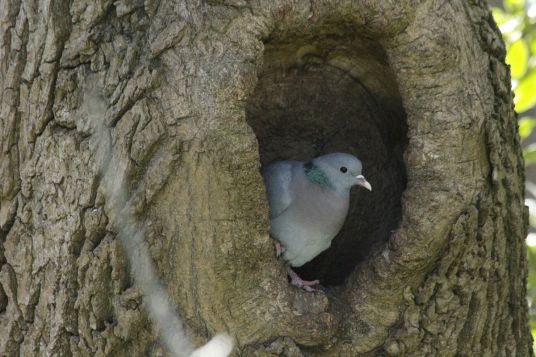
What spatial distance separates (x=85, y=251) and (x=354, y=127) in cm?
191

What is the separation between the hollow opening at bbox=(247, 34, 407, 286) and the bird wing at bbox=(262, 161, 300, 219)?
366 millimetres

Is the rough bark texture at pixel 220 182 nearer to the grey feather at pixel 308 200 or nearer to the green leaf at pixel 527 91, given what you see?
the green leaf at pixel 527 91

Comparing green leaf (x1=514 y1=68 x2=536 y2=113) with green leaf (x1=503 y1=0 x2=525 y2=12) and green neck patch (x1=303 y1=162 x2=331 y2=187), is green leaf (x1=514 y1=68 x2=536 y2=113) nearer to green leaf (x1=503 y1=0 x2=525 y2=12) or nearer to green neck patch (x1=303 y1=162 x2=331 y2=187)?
green leaf (x1=503 y1=0 x2=525 y2=12)

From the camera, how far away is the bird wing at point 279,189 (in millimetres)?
3795

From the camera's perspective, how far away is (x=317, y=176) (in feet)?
12.9

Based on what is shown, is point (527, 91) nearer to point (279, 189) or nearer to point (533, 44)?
point (533, 44)

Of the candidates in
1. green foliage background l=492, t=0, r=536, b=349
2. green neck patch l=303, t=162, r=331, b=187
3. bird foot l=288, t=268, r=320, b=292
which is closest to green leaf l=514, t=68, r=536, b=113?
green foliage background l=492, t=0, r=536, b=349

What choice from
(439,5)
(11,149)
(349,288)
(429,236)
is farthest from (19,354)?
(439,5)

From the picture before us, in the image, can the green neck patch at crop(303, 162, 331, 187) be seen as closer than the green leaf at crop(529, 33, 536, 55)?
No

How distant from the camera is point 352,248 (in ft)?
13.9

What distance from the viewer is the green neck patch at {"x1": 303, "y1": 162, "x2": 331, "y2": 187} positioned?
3.90 meters

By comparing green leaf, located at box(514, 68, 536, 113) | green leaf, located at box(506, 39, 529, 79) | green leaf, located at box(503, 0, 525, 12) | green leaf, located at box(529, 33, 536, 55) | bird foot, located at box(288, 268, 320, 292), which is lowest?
bird foot, located at box(288, 268, 320, 292)

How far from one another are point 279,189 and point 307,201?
18cm

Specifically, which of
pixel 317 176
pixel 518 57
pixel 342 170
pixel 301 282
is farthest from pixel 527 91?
pixel 301 282
